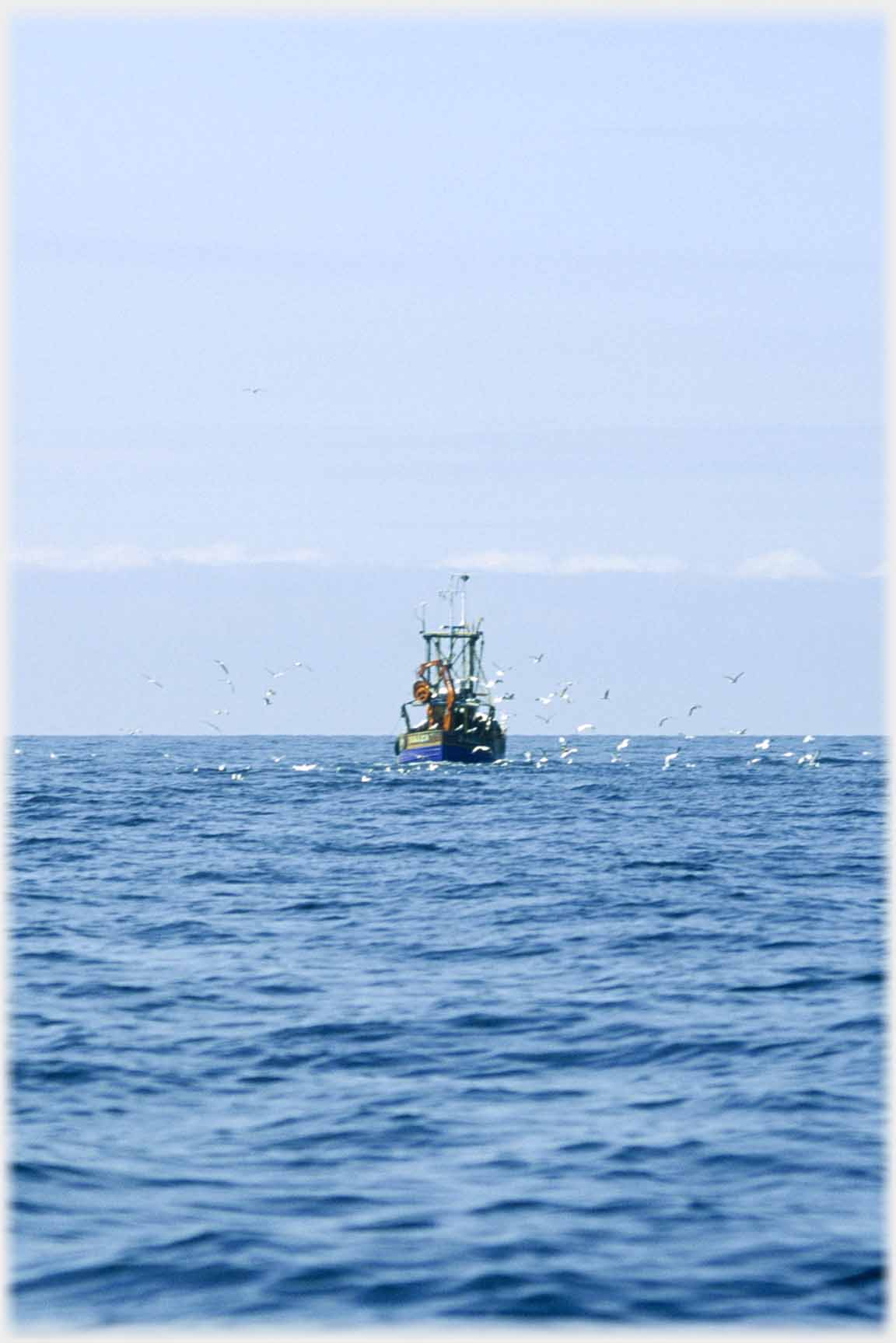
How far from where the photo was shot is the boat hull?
8644 centimetres

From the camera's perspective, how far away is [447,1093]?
14.3 m

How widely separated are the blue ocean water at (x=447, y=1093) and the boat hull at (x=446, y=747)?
177 feet

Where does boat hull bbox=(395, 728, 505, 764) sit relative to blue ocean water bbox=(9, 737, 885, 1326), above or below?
above

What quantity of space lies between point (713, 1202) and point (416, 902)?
15.6 m

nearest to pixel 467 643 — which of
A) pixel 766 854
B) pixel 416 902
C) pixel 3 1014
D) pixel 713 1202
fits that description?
Answer: pixel 766 854

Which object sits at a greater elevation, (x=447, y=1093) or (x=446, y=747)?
(x=446, y=747)

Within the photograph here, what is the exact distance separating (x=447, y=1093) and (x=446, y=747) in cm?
7206

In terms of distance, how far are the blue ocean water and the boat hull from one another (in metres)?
53.9

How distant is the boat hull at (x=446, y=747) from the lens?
8644 centimetres

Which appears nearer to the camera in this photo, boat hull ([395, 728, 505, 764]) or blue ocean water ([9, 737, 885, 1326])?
blue ocean water ([9, 737, 885, 1326])

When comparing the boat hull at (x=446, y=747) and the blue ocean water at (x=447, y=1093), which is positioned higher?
the boat hull at (x=446, y=747)

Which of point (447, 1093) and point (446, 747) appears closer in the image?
point (447, 1093)

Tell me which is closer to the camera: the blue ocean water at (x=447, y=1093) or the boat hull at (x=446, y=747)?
the blue ocean water at (x=447, y=1093)

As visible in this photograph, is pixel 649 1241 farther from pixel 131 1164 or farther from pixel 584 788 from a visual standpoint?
pixel 584 788
